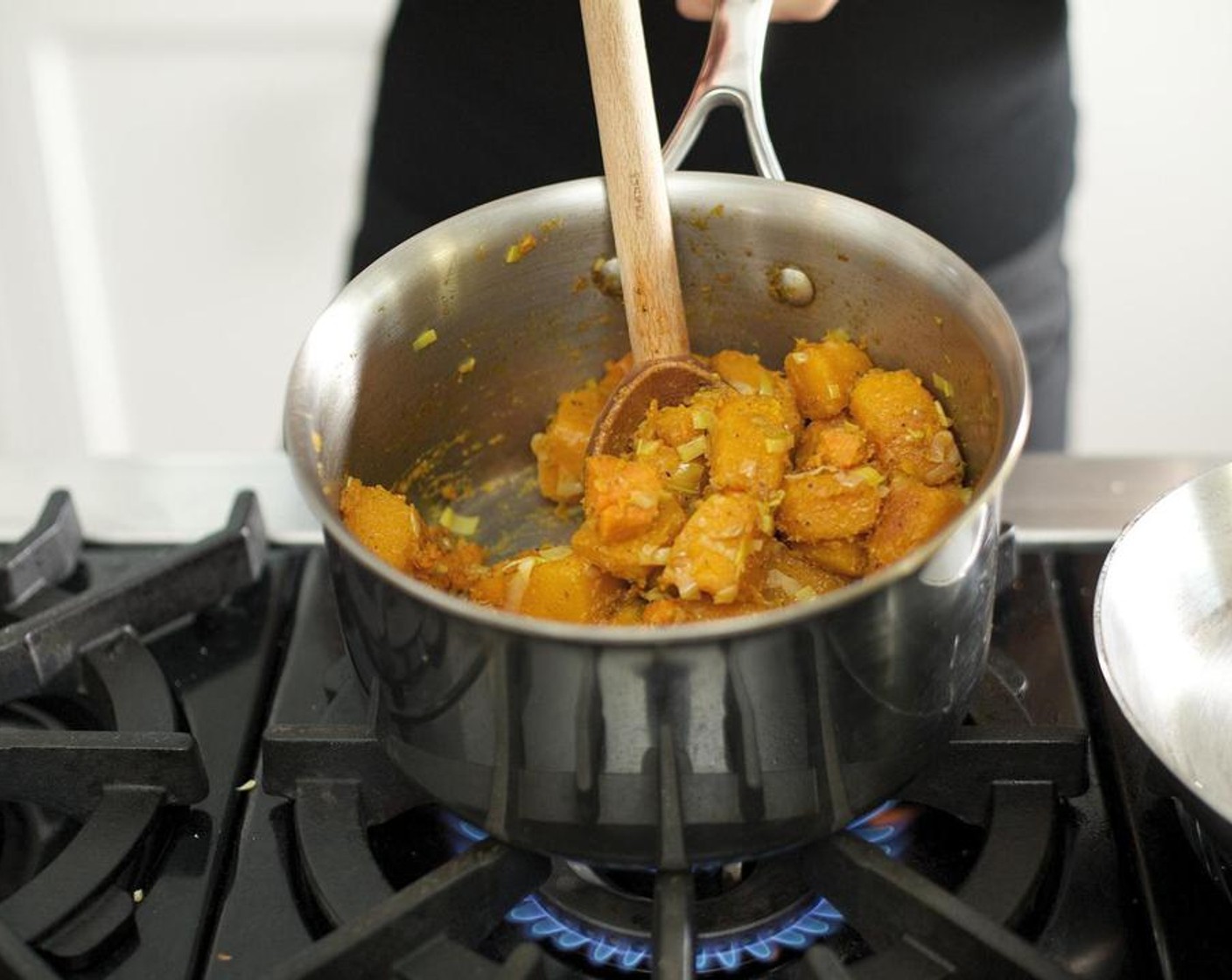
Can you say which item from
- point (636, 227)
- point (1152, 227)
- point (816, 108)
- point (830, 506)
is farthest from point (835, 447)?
point (1152, 227)

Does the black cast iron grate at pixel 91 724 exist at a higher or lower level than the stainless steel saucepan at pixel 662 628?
lower

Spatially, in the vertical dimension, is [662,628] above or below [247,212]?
above

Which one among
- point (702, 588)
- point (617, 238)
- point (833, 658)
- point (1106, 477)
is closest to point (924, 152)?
point (1106, 477)

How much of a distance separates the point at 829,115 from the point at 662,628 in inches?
29.0

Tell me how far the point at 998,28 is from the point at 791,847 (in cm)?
77

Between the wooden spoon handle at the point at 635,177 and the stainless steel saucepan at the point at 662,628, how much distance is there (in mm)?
37

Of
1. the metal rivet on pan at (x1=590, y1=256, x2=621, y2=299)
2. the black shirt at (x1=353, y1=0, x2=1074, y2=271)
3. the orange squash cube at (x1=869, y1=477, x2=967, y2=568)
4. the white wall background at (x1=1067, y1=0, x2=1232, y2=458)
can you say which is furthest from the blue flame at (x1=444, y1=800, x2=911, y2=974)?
the white wall background at (x1=1067, y1=0, x2=1232, y2=458)

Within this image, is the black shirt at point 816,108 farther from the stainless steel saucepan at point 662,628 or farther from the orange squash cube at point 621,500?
the orange squash cube at point 621,500

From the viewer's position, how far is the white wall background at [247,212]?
73.9 inches

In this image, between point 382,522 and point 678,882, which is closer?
point 678,882

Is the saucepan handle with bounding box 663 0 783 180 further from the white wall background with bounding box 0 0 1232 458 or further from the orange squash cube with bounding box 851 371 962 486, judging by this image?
the white wall background with bounding box 0 0 1232 458

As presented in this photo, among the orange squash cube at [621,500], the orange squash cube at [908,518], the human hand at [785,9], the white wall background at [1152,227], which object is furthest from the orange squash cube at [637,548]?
the white wall background at [1152,227]

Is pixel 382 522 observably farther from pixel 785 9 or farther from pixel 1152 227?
pixel 1152 227

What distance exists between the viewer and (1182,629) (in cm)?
83
